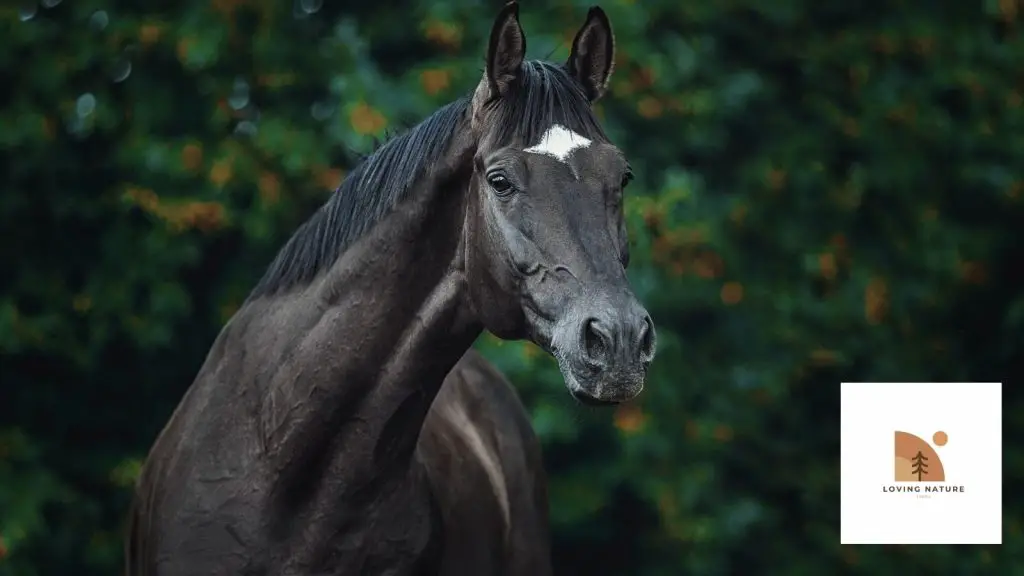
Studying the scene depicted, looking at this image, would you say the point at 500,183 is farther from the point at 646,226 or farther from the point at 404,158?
the point at 646,226

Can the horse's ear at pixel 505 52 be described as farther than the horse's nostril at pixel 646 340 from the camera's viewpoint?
Yes

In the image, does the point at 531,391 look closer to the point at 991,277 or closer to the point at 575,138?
the point at 991,277

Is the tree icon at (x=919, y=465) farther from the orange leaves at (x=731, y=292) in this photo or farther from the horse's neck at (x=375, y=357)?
the horse's neck at (x=375, y=357)

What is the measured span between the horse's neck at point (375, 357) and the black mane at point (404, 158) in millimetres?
70

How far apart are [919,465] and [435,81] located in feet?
9.36

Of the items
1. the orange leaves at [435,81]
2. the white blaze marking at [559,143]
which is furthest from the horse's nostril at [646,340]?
the orange leaves at [435,81]

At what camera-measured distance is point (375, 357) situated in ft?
9.83

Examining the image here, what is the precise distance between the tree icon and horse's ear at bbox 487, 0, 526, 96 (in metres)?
2.87

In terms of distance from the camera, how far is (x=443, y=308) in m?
2.93

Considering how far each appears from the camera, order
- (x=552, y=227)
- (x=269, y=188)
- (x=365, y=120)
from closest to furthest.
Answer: (x=552, y=227) → (x=365, y=120) → (x=269, y=188)

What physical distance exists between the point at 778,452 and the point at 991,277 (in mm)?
1620

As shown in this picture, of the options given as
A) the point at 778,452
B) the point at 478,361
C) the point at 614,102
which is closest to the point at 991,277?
the point at 778,452

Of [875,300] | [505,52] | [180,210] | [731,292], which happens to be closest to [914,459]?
[731,292]

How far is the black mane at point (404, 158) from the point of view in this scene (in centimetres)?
282
